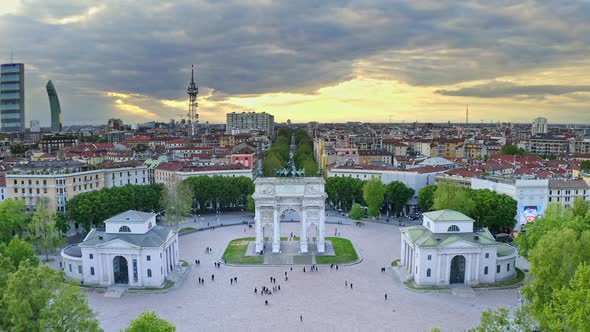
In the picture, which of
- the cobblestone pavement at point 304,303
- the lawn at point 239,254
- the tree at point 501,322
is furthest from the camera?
the lawn at point 239,254

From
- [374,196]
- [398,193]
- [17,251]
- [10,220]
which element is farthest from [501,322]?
[398,193]

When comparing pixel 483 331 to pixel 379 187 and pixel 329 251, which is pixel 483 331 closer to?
pixel 329 251

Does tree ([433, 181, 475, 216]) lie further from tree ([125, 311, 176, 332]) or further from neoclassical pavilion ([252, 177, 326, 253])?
tree ([125, 311, 176, 332])

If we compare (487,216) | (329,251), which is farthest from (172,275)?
(487,216)

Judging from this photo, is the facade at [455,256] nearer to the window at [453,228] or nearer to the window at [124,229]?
the window at [453,228]

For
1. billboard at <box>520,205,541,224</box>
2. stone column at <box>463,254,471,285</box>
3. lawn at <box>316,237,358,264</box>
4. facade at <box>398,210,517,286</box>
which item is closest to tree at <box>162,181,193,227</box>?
lawn at <box>316,237,358,264</box>

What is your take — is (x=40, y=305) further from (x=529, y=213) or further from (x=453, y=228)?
(x=529, y=213)

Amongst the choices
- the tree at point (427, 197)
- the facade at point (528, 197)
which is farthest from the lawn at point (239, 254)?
the facade at point (528, 197)
